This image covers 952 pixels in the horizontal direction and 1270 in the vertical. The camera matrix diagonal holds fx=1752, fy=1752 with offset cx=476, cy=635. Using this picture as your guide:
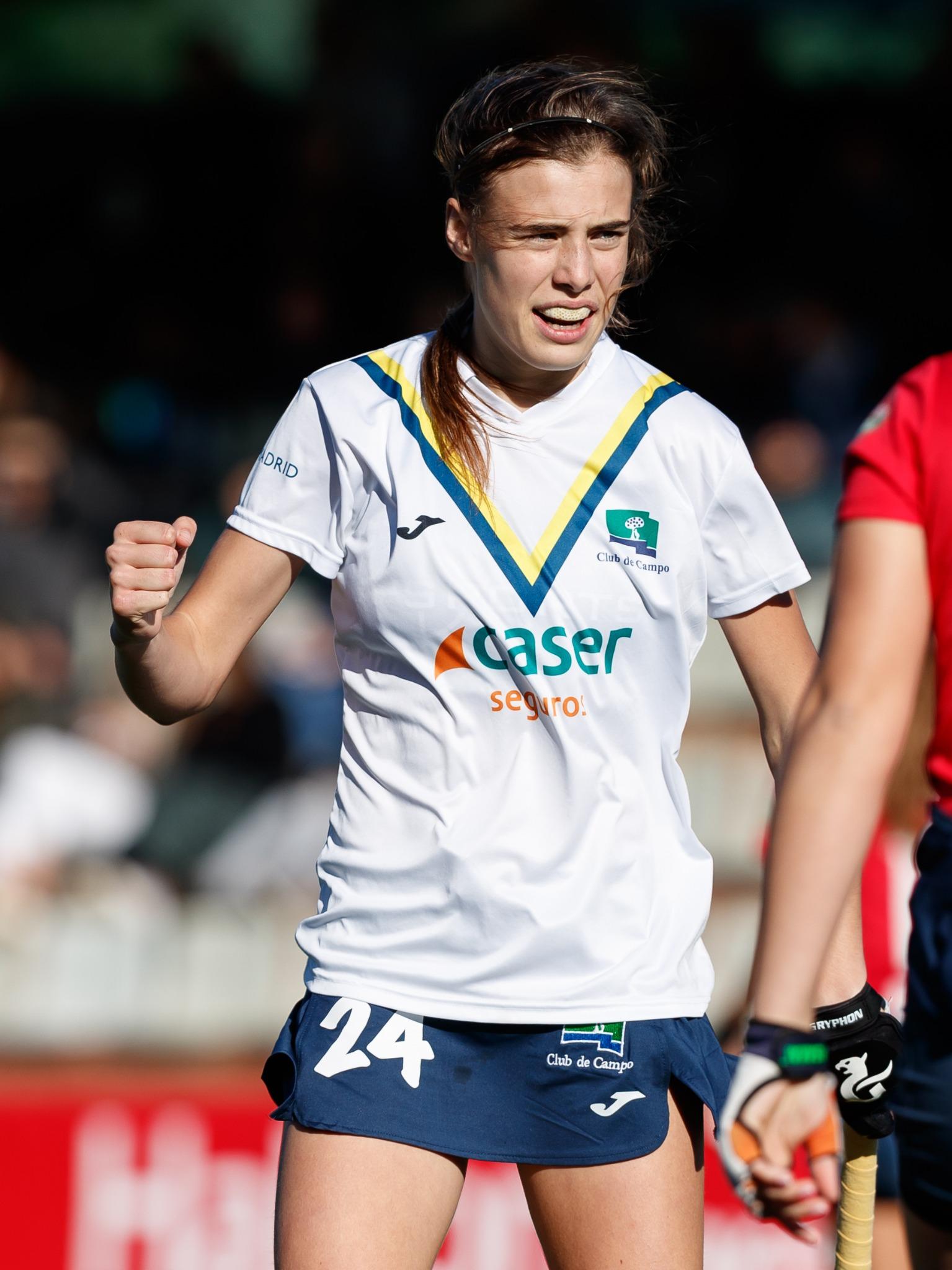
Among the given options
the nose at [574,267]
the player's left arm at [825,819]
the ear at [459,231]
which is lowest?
the player's left arm at [825,819]

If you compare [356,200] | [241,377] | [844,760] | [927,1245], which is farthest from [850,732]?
[356,200]

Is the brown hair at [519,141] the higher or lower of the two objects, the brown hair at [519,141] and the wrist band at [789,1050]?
the higher

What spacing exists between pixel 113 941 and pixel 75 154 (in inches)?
209

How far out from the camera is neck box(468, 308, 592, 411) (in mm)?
2840

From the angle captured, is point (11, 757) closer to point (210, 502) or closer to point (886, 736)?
point (210, 502)

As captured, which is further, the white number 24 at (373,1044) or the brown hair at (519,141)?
the brown hair at (519,141)

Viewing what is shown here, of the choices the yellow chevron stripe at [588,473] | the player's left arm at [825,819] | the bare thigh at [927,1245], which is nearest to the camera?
the player's left arm at [825,819]

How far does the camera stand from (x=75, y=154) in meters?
9.61

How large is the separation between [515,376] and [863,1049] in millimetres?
1193

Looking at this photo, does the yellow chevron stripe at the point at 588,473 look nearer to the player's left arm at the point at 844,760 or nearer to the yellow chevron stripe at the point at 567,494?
the yellow chevron stripe at the point at 567,494

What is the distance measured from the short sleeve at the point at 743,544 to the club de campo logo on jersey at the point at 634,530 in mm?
102

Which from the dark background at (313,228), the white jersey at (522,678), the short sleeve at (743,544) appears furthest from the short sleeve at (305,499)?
the dark background at (313,228)

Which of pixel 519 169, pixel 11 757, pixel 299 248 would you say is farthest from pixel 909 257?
pixel 519 169

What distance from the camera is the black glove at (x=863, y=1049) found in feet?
8.82
